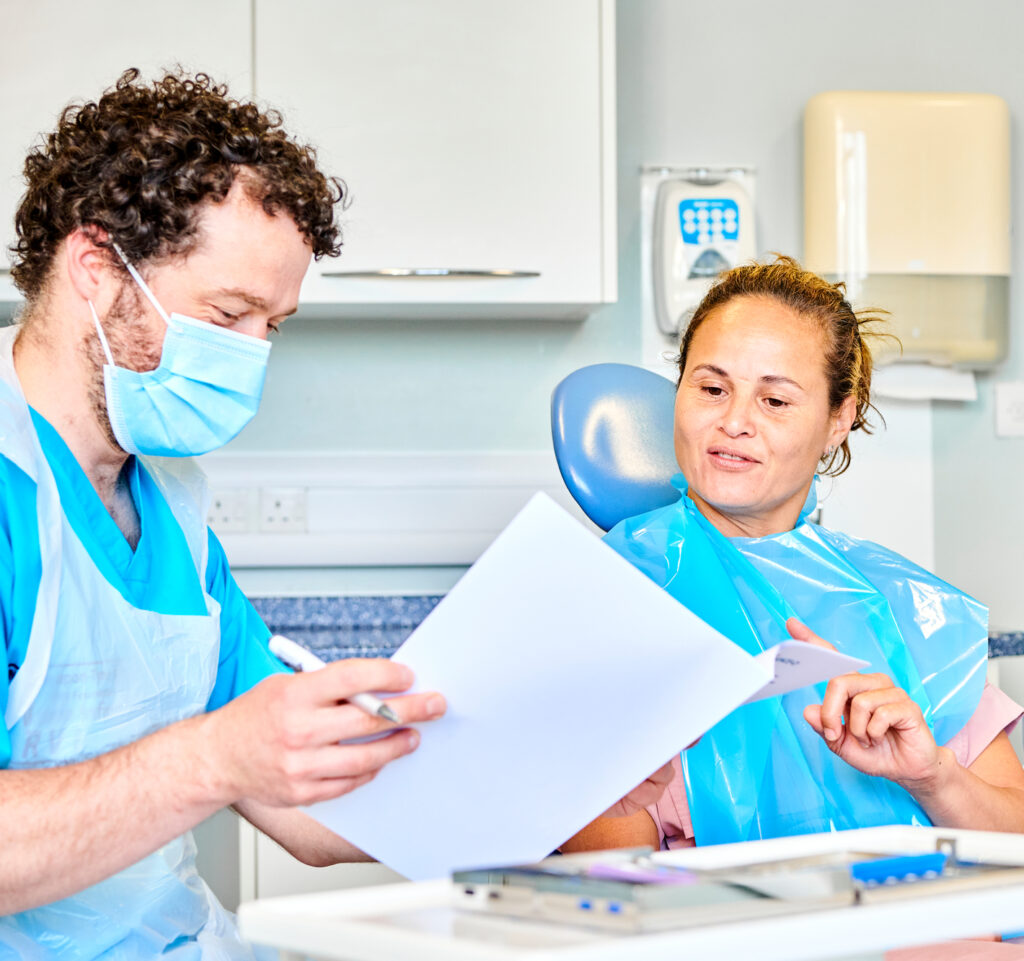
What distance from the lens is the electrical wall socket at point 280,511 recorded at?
2.34 meters

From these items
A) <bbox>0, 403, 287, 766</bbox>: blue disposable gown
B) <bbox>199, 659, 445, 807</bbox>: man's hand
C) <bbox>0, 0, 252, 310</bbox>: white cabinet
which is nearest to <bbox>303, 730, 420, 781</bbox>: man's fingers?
<bbox>199, 659, 445, 807</bbox>: man's hand

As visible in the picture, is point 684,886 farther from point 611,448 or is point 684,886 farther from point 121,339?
point 611,448

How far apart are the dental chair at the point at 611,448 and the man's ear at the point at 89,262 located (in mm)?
609

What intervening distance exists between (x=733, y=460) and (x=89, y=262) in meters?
0.71

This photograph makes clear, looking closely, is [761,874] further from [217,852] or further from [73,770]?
[217,852]

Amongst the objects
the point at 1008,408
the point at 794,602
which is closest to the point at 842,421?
the point at 794,602

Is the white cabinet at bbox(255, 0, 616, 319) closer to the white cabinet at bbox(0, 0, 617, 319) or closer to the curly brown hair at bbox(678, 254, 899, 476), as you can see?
the white cabinet at bbox(0, 0, 617, 319)

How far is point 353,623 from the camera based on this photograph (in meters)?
2.02

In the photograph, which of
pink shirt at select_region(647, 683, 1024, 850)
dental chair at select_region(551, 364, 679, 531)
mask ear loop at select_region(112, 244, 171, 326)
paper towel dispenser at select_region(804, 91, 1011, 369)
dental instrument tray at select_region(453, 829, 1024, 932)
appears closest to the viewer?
dental instrument tray at select_region(453, 829, 1024, 932)

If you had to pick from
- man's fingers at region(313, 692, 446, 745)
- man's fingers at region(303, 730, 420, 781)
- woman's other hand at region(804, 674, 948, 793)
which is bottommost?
woman's other hand at region(804, 674, 948, 793)

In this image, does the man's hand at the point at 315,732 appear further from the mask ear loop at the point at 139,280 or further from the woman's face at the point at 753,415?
the woman's face at the point at 753,415

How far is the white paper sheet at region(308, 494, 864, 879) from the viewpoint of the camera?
0.66m

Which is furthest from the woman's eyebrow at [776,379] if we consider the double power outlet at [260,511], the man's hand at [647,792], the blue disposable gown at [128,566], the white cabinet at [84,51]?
the double power outlet at [260,511]

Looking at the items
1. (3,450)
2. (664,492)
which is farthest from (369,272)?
(3,450)
